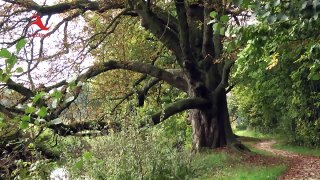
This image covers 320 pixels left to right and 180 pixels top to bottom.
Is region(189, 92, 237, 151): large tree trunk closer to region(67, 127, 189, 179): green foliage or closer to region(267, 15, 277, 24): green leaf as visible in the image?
region(67, 127, 189, 179): green foliage

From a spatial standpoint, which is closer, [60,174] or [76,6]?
[60,174]

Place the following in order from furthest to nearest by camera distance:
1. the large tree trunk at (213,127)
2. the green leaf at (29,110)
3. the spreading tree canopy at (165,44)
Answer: the large tree trunk at (213,127) < the spreading tree canopy at (165,44) < the green leaf at (29,110)

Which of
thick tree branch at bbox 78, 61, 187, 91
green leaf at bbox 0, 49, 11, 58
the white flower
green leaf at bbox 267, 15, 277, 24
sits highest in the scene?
thick tree branch at bbox 78, 61, 187, 91

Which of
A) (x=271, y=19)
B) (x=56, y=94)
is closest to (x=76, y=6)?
(x=271, y=19)

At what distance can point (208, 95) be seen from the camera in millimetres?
15359

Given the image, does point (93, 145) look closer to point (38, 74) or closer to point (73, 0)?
point (38, 74)

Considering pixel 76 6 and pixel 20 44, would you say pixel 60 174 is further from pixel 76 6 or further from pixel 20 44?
pixel 76 6

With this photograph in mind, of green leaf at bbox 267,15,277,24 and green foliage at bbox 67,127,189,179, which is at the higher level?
green leaf at bbox 267,15,277,24

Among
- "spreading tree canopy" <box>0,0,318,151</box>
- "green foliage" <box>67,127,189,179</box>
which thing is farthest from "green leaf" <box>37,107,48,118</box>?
"spreading tree canopy" <box>0,0,318,151</box>

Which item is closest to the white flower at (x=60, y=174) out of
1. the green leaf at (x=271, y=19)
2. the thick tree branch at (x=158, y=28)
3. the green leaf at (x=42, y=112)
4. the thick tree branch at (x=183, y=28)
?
the green leaf at (x=271, y=19)

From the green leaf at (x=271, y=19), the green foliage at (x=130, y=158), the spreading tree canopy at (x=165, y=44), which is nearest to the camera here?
the green leaf at (x=271, y=19)

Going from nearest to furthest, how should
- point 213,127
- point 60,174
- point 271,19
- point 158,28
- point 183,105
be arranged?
point 271,19 → point 60,174 → point 183,105 → point 158,28 → point 213,127

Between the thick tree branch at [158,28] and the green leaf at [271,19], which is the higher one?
the thick tree branch at [158,28]

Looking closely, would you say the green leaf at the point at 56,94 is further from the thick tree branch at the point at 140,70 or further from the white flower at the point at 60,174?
the thick tree branch at the point at 140,70
